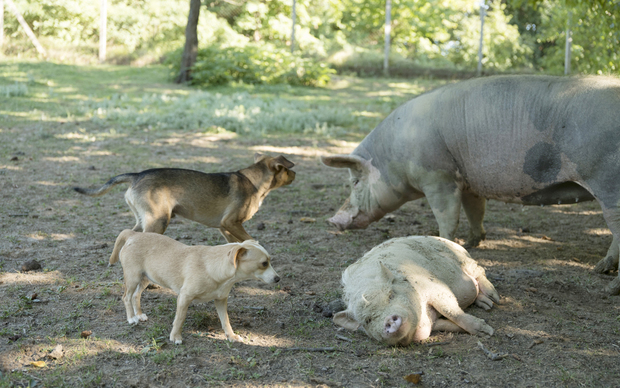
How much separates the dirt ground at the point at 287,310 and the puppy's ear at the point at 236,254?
0.58 metres

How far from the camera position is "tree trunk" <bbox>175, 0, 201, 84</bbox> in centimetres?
1631

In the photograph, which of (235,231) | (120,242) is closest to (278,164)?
(235,231)

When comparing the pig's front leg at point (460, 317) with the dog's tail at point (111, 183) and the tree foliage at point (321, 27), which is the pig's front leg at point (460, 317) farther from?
the tree foliage at point (321, 27)

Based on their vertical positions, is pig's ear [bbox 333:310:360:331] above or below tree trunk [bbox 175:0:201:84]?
below

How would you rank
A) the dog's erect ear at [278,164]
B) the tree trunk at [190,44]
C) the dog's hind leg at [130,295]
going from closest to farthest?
the dog's hind leg at [130,295] → the dog's erect ear at [278,164] → the tree trunk at [190,44]

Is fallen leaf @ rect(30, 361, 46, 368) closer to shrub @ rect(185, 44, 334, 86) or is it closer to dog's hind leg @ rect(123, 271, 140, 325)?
dog's hind leg @ rect(123, 271, 140, 325)

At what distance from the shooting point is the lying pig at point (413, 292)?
3824 mm

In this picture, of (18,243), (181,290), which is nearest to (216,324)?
(181,290)

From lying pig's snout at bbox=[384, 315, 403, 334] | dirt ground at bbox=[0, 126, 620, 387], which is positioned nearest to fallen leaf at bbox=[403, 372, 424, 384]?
dirt ground at bbox=[0, 126, 620, 387]

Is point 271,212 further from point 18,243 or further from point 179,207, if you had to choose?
point 18,243

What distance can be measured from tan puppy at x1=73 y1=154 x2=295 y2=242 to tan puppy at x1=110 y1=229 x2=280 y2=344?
2.58ft

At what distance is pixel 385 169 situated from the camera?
20.5ft

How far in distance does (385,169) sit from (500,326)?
2466 mm

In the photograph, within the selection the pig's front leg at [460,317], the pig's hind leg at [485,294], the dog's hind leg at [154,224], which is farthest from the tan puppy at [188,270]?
the pig's hind leg at [485,294]
